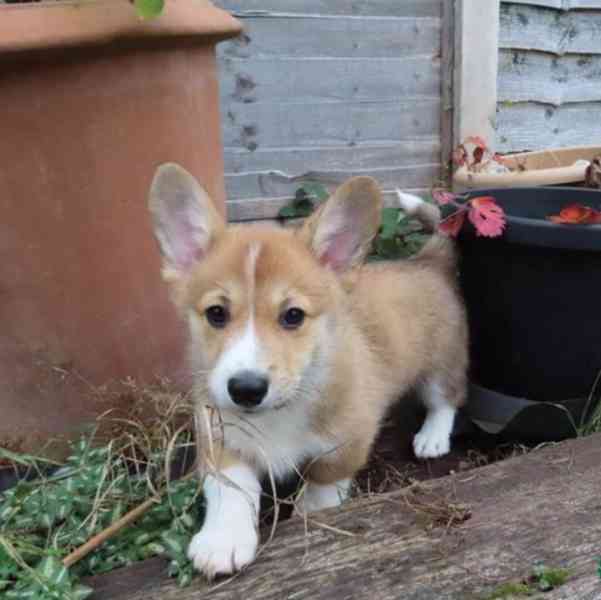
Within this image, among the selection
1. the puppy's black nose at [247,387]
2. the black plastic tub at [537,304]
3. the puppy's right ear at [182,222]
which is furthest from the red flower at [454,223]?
the puppy's black nose at [247,387]

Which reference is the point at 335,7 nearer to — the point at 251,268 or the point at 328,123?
the point at 328,123

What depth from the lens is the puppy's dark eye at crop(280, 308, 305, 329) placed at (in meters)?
1.80

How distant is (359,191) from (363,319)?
0.58 metres

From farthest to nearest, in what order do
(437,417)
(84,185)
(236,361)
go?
1. (437,417)
2. (84,185)
3. (236,361)

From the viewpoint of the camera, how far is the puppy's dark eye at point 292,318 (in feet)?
5.89

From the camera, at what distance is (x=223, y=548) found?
1.58 metres

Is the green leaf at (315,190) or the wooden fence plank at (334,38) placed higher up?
the wooden fence plank at (334,38)

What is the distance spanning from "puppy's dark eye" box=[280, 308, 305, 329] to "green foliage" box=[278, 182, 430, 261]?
1550mm

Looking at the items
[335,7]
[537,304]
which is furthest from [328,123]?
[537,304]

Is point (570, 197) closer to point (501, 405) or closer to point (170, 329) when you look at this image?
point (501, 405)

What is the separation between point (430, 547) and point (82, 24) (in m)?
1.46

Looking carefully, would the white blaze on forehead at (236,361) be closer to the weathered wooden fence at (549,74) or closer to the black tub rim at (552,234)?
the black tub rim at (552,234)

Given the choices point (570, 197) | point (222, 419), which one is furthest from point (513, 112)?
point (222, 419)

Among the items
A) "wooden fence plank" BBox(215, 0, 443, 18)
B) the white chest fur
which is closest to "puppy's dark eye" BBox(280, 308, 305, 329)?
the white chest fur
